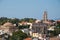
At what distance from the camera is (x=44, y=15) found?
23203mm

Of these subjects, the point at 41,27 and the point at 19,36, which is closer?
the point at 19,36

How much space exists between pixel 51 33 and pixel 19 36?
395 cm

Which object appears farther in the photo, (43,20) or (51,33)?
(43,20)

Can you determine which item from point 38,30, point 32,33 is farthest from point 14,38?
point 38,30

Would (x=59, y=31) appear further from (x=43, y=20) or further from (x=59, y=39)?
(x=43, y=20)

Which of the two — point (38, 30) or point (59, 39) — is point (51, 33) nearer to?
point (38, 30)

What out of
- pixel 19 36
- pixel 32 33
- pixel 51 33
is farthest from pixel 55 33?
pixel 19 36

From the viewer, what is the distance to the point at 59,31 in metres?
16.1

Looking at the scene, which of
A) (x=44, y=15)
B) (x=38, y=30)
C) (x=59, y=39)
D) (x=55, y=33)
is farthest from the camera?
(x=44, y=15)

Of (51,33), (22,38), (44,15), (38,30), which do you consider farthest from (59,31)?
(44,15)

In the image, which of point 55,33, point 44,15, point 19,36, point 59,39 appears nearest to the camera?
point 59,39

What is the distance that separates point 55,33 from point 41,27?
8.60 feet

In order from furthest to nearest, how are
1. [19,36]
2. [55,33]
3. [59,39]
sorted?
[55,33] → [19,36] → [59,39]

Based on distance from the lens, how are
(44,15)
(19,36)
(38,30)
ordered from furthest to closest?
(44,15), (38,30), (19,36)
